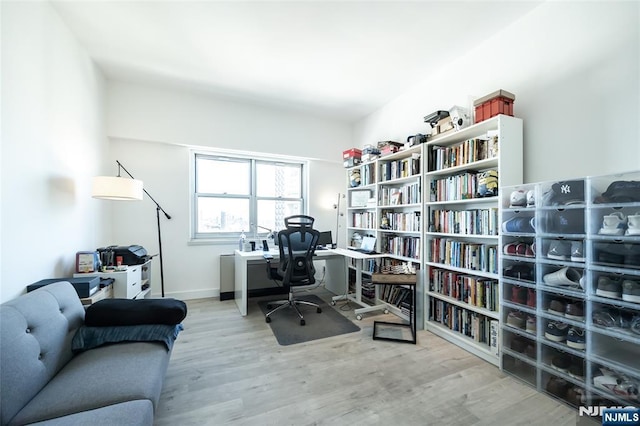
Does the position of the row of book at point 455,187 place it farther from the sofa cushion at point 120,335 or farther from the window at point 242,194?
the sofa cushion at point 120,335

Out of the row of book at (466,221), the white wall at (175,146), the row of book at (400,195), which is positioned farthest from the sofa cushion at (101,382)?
the row of book at (400,195)

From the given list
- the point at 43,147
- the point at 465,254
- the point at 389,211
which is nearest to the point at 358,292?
the point at 389,211

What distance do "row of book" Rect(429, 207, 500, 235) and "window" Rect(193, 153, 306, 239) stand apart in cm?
239

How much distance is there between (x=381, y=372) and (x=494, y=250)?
1368mm

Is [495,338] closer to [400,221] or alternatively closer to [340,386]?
[340,386]

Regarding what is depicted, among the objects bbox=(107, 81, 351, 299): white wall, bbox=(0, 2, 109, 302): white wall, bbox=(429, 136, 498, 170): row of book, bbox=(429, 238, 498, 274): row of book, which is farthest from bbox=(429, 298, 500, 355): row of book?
bbox=(0, 2, 109, 302): white wall

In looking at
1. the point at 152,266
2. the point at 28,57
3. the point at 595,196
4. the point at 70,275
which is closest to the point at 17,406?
the point at 70,275

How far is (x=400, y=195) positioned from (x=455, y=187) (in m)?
0.75

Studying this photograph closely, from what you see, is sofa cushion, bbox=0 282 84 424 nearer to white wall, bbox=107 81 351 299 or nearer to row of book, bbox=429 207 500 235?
white wall, bbox=107 81 351 299

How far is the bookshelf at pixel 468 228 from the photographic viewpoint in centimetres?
207

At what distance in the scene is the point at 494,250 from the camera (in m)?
2.12

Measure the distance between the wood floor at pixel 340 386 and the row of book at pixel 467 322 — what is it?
0.61ft

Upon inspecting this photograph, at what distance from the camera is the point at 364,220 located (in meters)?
3.79

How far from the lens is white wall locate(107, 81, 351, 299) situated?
10.8 ft
